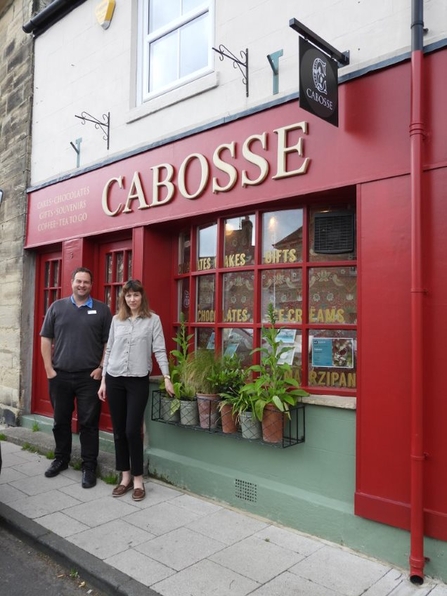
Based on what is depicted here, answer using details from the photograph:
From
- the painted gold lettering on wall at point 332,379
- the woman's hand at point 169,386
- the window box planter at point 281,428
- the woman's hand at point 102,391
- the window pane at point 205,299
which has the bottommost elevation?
the window box planter at point 281,428

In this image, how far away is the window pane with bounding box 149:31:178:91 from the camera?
17.4ft

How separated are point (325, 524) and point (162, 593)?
1.30 m

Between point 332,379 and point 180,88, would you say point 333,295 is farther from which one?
point 180,88

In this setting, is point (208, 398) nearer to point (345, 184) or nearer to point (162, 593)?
point (162, 593)

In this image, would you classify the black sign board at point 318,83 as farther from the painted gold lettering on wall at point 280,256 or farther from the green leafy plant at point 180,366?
the green leafy plant at point 180,366

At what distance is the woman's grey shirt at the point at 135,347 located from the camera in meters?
4.24

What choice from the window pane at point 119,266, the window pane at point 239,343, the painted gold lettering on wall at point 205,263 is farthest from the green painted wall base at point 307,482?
the window pane at point 119,266

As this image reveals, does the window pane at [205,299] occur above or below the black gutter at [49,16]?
below

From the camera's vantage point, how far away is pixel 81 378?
478 cm

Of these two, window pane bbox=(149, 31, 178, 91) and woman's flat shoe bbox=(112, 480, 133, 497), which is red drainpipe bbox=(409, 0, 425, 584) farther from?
window pane bbox=(149, 31, 178, 91)

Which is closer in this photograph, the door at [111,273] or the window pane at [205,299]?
the window pane at [205,299]

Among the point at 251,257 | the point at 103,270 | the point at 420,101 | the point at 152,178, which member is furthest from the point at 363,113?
the point at 103,270

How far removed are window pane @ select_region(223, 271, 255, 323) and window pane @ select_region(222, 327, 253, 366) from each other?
101 millimetres

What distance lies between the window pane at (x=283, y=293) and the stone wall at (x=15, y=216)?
3.90 metres
